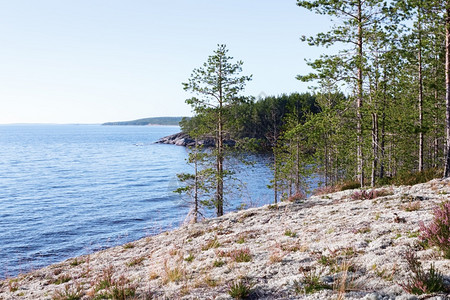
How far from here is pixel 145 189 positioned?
51656 millimetres

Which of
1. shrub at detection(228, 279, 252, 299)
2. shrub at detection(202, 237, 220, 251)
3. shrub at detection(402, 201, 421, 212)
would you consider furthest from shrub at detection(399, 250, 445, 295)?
shrub at detection(202, 237, 220, 251)

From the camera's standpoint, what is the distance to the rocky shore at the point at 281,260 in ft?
22.1

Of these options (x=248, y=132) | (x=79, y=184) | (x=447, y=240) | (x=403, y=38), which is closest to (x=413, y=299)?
(x=447, y=240)

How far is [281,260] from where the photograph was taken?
8.50m

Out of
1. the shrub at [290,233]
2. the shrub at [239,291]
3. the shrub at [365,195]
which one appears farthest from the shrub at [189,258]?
the shrub at [365,195]

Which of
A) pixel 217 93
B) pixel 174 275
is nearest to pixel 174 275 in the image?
pixel 174 275

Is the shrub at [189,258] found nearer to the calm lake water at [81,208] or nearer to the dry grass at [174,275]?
the dry grass at [174,275]

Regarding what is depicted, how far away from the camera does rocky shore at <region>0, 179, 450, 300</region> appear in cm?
674

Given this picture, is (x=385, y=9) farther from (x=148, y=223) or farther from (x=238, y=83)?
(x=148, y=223)

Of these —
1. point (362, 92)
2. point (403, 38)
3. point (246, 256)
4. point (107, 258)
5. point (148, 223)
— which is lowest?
point (148, 223)

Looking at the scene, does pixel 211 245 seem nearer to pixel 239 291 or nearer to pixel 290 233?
pixel 290 233

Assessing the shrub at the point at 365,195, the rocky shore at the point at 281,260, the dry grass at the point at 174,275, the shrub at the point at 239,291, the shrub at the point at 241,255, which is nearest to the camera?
the shrub at the point at 239,291

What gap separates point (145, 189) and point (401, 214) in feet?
145

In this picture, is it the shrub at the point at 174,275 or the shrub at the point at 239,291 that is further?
the shrub at the point at 174,275
